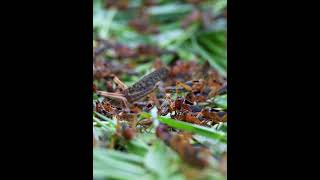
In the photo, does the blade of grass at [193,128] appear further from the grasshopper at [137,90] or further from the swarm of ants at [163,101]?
the grasshopper at [137,90]

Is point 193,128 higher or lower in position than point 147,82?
lower

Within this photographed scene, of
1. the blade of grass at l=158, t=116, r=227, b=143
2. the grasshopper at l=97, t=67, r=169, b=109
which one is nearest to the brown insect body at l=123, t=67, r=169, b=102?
the grasshopper at l=97, t=67, r=169, b=109

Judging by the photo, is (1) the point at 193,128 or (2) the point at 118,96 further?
(2) the point at 118,96

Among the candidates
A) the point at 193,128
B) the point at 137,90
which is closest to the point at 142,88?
the point at 137,90

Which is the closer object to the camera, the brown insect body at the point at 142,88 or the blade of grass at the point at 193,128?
the blade of grass at the point at 193,128

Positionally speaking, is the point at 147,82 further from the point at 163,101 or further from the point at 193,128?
the point at 193,128

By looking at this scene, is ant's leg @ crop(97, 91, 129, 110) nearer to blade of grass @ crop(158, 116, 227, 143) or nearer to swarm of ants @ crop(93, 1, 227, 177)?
swarm of ants @ crop(93, 1, 227, 177)

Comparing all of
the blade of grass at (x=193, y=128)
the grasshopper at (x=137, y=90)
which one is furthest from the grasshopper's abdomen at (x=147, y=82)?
the blade of grass at (x=193, y=128)
